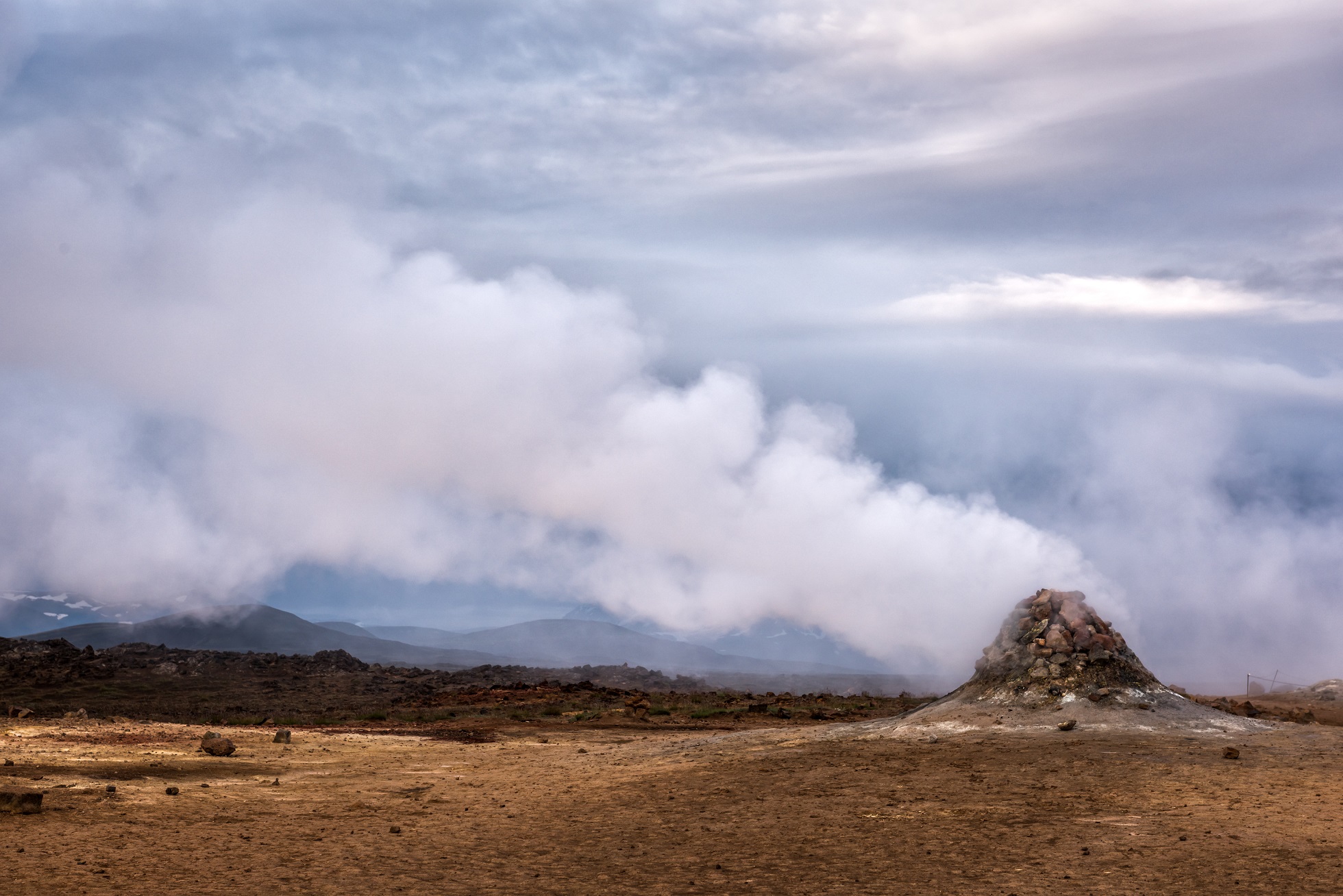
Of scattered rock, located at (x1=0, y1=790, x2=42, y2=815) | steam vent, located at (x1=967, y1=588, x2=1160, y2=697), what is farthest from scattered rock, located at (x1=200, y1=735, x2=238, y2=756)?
steam vent, located at (x1=967, y1=588, x2=1160, y2=697)

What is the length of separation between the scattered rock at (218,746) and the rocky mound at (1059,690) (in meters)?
14.3

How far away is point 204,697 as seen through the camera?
50.2 metres

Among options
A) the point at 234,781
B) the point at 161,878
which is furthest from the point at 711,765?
the point at 161,878

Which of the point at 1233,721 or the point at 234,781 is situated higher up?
the point at 1233,721

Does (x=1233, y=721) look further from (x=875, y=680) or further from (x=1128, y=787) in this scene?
(x=875, y=680)

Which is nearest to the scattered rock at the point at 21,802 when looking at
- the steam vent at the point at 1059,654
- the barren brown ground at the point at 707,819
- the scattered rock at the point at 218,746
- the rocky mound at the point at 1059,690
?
the barren brown ground at the point at 707,819

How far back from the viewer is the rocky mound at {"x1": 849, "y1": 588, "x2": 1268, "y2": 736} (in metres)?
22.0

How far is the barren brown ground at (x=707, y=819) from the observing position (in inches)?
484

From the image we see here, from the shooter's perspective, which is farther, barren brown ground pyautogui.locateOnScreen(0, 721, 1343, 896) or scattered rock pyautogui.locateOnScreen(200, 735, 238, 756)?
scattered rock pyautogui.locateOnScreen(200, 735, 238, 756)

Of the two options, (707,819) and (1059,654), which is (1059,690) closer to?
(1059,654)

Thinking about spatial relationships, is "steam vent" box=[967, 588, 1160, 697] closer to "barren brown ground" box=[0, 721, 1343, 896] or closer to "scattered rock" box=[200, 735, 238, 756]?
"barren brown ground" box=[0, 721, 1343, 896]

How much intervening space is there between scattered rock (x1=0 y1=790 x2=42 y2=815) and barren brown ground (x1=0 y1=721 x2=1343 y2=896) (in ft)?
0.52

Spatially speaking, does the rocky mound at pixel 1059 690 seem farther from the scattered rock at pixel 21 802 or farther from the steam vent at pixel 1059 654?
the scattered rock at pixel 21 802

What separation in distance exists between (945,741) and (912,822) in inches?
260
